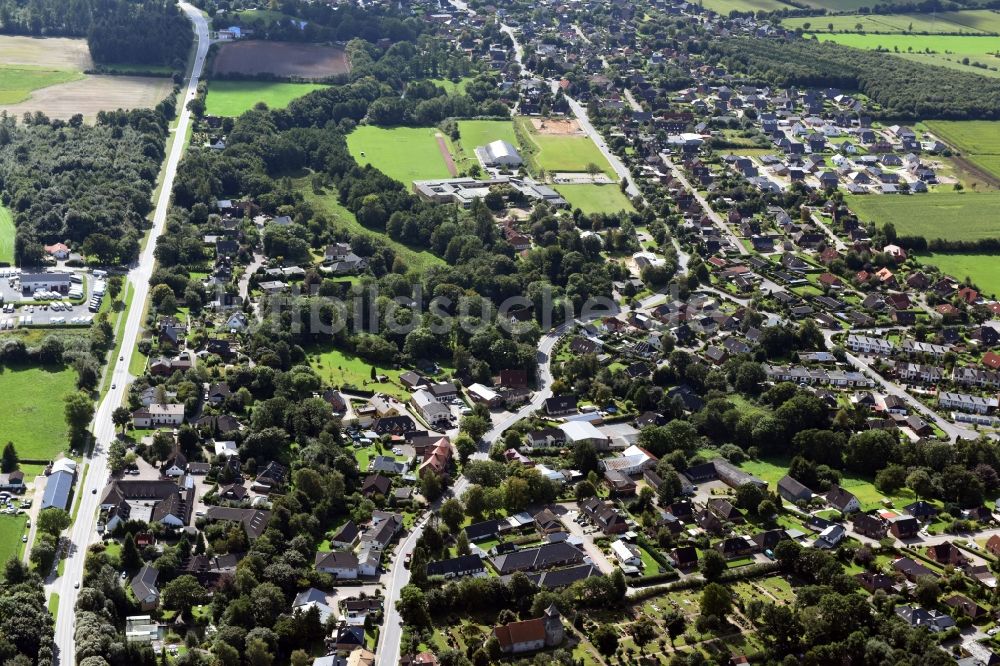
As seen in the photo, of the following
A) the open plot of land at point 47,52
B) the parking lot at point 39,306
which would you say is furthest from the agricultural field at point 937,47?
the parking lot at point 39,306

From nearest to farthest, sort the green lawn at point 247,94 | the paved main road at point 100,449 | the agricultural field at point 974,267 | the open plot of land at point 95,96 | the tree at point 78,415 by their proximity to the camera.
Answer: the paved main road at point 100,449, the tree at point 78,415, the agricultural field at point 974,267, the open plot of land at point 95,96, the green lawn at point 247,94

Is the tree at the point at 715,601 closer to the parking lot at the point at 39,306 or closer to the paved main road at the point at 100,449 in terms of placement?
the paved main road at the point at 100,449

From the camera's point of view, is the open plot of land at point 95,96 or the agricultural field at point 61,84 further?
the agricultural field at point 61,84

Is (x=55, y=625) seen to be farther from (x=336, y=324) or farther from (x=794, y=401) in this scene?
(x=794, y=401)

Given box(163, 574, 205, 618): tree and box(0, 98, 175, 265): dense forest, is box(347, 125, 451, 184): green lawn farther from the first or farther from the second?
box(163, 574, 205, 618): tree

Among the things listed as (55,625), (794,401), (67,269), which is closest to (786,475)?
(794,401)

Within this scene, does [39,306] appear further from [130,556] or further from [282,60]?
[282,60]

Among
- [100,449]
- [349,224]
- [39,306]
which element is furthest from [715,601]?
[349,224]
